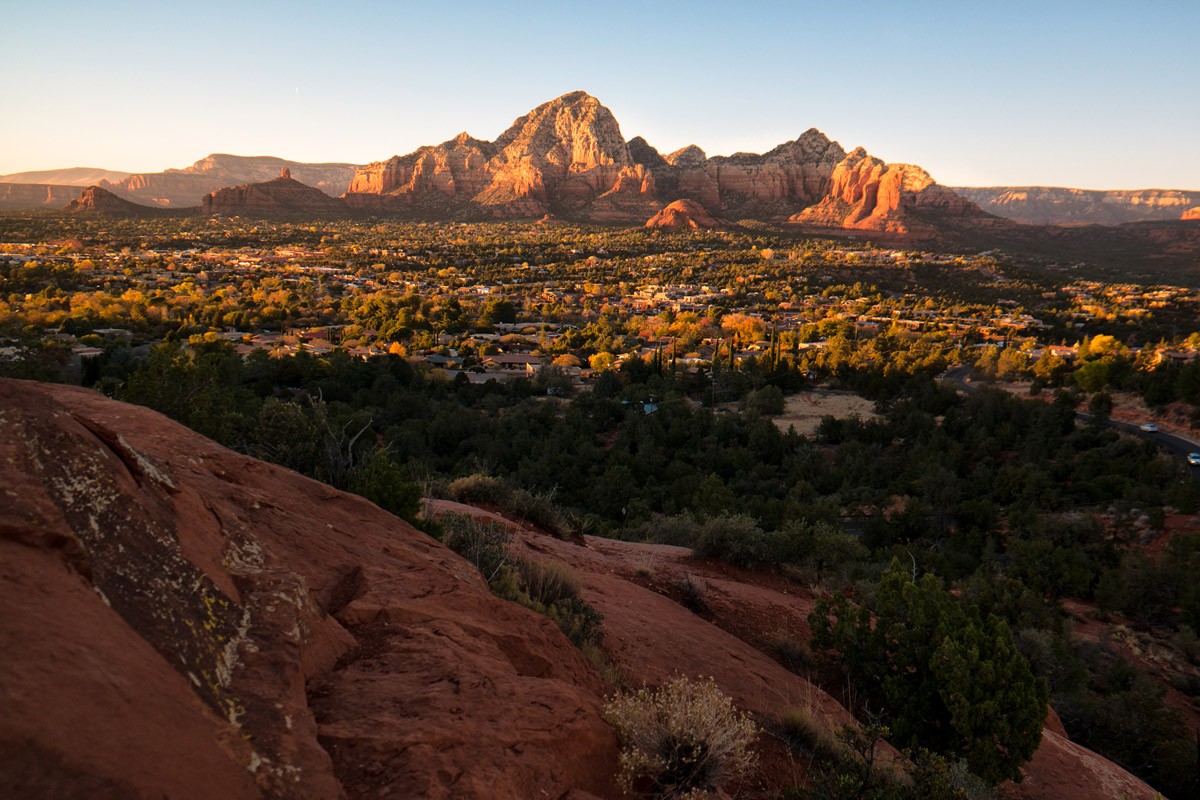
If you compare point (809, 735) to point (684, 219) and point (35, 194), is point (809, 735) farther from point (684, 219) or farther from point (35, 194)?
point (35, 194)

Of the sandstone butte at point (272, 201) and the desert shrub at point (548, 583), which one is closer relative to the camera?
the desert shrub at point (548, 583)

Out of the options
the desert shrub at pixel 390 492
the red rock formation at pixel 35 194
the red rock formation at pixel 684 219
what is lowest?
the desert shrub at pixel 390 492

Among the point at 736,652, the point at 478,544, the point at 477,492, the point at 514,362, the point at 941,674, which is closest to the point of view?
the point at 941,674

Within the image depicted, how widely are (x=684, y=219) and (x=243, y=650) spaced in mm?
121323

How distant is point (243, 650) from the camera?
2775 mm

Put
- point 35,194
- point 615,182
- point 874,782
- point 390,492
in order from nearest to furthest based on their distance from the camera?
1. point 874,782
2. point 390,492
3. point 615,182
4. point 35,194

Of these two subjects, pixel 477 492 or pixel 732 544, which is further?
pixel 477 492

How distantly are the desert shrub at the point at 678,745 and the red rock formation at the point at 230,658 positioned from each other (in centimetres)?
15

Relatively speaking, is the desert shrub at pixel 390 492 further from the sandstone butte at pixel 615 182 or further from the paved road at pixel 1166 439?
the sandstone butte at pixel 615 182

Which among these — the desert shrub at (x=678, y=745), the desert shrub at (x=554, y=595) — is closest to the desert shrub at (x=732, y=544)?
the desert shrub at (x=554, y=595)

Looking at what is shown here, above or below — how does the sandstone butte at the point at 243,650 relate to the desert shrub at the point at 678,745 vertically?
above

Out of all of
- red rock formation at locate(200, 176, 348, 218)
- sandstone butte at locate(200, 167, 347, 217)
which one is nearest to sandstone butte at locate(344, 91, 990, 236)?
sandstone butte at locate(200, 167, 347, 217)

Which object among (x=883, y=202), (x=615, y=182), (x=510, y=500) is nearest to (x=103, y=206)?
(x=615, y=182)

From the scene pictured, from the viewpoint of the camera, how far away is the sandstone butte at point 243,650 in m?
1.91
